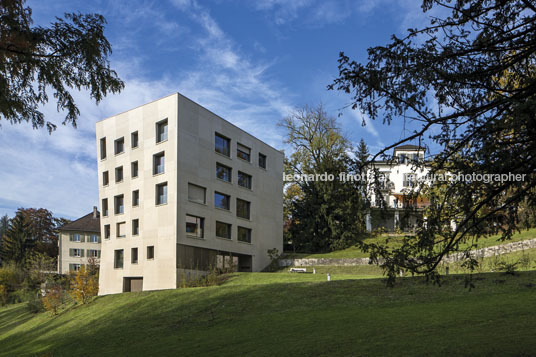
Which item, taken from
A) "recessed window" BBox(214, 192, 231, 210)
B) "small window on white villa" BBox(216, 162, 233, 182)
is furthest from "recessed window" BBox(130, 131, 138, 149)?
"recessed window" BBox(214, 192, 231, 210)

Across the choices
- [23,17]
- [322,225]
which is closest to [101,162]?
[322,225]

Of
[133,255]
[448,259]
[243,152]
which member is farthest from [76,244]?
[448,259]

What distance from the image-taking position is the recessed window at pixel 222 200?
38.0m

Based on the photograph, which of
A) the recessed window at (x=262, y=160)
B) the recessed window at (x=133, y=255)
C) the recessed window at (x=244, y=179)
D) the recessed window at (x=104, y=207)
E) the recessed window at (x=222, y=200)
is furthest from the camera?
the recessed window at (x=262, y=160)

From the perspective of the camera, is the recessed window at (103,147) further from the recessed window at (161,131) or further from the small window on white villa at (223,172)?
the small window on white villa at (223,172)

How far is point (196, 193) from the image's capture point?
35.9 metres

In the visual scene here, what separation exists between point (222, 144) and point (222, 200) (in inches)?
187

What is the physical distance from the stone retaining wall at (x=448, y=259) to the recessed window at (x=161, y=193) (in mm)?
13107

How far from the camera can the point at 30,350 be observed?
19.4 metres

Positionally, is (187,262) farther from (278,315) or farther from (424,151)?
(424,151)

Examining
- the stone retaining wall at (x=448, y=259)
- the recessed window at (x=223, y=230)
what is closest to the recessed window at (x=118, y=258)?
the recessed window at (x=223, y=230)

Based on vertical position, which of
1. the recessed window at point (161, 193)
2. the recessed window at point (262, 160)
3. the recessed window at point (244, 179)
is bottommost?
the recessed window at point (161, 193)

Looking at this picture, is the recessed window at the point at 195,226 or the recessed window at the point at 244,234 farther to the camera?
the recessed window at the point at 244,234

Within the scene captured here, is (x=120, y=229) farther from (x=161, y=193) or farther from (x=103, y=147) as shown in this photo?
(x=103, y=147)
